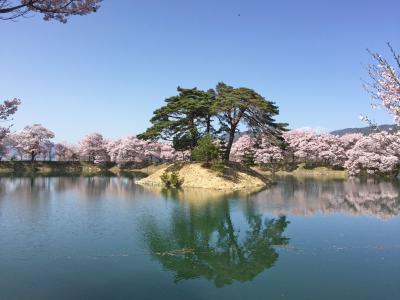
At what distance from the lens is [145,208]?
1042 inches

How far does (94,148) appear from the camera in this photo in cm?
9119

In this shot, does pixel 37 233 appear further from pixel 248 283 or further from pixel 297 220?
pixel 297 220

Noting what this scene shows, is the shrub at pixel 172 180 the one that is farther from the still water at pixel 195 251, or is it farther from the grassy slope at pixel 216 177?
the still water at pixel 195 251

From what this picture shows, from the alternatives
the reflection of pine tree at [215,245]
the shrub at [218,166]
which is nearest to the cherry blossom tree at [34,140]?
the shrub at [218,166]

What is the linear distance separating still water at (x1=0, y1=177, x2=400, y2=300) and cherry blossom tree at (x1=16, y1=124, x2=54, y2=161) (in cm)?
5562

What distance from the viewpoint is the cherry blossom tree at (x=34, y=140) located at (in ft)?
260

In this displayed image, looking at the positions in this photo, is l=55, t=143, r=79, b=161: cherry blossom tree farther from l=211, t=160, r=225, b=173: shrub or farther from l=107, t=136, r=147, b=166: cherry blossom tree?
l=211, t=160, r=225, b=173: shrub

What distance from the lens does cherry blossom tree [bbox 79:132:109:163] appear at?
9162 centimetres

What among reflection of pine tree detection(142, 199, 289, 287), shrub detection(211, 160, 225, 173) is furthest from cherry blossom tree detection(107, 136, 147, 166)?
reflection of pine tree detection(142, 199, 289, 287)

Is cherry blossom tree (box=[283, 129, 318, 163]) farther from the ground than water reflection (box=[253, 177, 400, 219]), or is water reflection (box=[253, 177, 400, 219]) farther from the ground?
cherry blossom tree (box=[283, 129, 318, 163])

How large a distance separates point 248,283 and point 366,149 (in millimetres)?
63495

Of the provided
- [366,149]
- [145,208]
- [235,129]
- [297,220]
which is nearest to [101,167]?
[235,129]

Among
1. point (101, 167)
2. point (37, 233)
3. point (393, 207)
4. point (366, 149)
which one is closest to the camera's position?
point (37, 233)

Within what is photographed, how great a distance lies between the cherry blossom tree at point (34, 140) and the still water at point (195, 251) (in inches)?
2190
